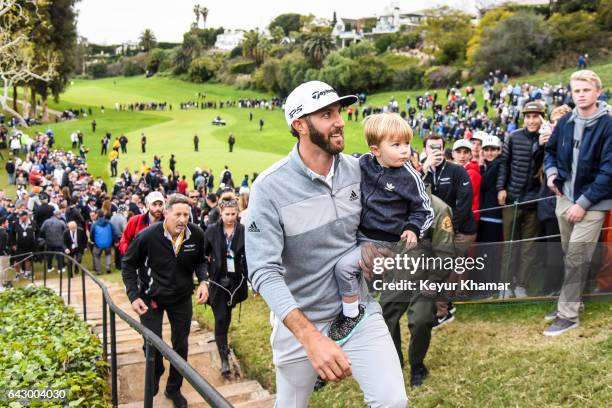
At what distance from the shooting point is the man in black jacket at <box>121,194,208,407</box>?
18.8 feet

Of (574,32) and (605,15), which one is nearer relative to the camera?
(574,32)

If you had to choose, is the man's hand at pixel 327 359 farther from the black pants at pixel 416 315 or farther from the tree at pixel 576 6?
the tree at pixel 576 6

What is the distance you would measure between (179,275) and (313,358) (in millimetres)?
3410

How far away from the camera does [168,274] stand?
5.85 meters

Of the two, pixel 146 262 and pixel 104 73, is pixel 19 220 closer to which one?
pixel 146 262

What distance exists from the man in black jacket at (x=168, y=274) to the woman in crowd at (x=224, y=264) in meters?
0.61

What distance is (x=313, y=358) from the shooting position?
2.78m

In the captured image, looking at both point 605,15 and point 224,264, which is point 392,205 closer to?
point 224,264

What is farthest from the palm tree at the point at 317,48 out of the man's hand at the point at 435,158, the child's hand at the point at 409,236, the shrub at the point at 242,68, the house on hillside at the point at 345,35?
the child's hand at the point at 409,236

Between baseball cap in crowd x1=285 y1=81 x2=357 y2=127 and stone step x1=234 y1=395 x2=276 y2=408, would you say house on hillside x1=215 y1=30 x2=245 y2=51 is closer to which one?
stone step x1=234 y1=395 x2=276 y2=408

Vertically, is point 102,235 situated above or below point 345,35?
below

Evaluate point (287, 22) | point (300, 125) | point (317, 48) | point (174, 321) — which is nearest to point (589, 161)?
point (300, 125)

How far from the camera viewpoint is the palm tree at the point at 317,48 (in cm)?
8438

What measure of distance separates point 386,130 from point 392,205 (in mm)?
447
